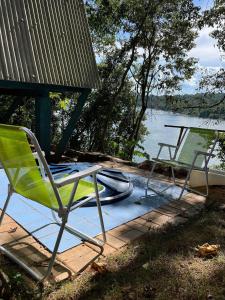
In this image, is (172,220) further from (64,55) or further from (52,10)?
(52,10)

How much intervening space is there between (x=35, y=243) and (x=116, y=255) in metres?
0.78

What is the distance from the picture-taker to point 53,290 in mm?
2309

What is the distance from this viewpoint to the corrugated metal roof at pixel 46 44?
562 centimetres

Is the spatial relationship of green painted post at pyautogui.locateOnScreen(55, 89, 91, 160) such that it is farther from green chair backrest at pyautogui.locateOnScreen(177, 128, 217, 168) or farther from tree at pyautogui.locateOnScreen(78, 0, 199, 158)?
tree at pyautogui.locateOnScreen(78, 0, 199, 158)

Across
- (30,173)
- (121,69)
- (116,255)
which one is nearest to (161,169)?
(116,255)

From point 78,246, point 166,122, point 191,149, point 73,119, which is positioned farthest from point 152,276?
point 166,122

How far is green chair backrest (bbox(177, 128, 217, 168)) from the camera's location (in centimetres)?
523

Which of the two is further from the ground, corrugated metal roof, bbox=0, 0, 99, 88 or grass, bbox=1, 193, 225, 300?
corrugated metal roof, bbox=0, 0, 99, 88

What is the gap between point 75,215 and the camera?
146 inches

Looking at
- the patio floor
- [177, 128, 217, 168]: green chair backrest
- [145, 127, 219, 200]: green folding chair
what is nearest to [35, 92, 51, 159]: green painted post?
[145, 127, 219, 200]: green folding chair

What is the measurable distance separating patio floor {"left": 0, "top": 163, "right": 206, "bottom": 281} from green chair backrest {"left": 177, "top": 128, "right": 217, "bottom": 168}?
1.33 m

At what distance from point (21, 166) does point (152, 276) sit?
1.41 meters

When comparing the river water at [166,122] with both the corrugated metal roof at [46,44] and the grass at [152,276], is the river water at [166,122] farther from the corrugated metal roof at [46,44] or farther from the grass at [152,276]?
the grass at [152,276]

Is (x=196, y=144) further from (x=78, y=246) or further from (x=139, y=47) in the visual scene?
(x=139, y=47)
